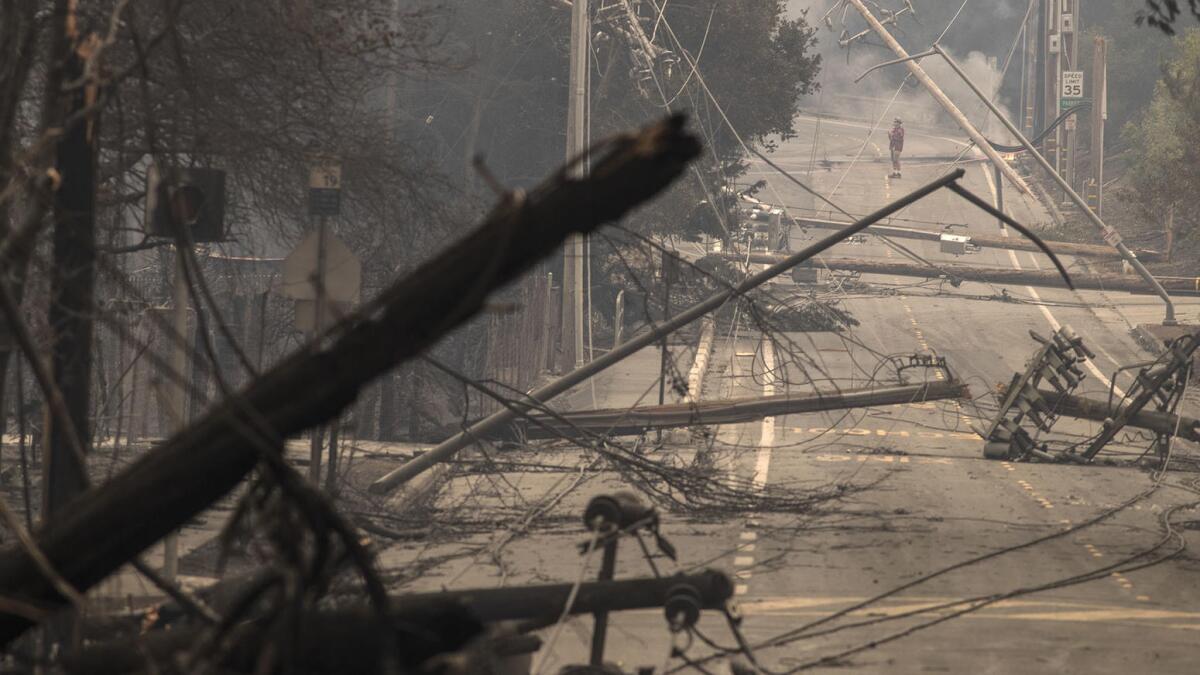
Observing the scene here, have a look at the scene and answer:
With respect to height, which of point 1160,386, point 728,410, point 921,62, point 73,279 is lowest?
point 728,410

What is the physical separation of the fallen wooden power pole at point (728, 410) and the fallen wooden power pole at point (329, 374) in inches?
528

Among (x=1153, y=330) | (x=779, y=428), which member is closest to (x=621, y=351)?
(x=779, y=428)

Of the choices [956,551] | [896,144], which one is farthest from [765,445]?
[896,144]

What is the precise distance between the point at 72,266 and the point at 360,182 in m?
8.09

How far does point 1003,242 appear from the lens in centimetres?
5356

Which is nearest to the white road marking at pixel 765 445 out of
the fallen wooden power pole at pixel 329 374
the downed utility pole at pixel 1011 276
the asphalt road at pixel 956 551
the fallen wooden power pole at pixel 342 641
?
the asphalt road at pixel 956 551

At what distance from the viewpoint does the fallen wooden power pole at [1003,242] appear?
48625mm

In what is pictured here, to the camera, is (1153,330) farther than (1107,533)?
Yes

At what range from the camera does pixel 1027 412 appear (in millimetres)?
21828

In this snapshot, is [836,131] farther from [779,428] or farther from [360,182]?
[360,182]

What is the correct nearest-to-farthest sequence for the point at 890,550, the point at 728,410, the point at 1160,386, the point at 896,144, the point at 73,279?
the point at 73,279 → the point at 890,550 → the point at 728,410 → the point at 1160,386 → the point at 896,144

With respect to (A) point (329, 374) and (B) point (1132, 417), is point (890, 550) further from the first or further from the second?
(A) point (329, 374)

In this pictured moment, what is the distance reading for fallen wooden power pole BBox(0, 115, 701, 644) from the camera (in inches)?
170

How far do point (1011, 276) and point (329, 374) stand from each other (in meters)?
45.4
